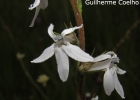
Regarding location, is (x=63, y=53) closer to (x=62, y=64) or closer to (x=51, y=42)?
(x=62, y=64)

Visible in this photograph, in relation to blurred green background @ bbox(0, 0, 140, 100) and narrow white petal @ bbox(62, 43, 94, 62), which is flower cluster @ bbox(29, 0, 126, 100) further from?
blurred green background @ bbox(0, 0, 140, 100)

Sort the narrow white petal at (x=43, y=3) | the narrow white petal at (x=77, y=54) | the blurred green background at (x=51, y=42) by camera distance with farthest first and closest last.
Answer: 1. the blurred green background at (x=51, y=42)
2. the narrow white petal at (x=43, y=3)
3. the narrow white petal at (x=77, y=54)

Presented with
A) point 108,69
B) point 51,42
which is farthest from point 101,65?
point 51,42

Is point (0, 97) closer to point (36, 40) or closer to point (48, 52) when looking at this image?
point (36, 40)

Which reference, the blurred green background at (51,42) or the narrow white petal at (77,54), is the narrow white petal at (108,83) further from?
the blurred green background at (51,42)

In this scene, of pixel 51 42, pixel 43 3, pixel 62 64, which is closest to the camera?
pixel 62 64

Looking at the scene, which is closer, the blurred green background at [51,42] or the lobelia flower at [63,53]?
the lobelia flower at [63,53]

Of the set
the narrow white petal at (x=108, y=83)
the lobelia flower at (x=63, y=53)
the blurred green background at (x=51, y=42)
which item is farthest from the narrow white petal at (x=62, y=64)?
the blurred green background at (x=51, y=42)

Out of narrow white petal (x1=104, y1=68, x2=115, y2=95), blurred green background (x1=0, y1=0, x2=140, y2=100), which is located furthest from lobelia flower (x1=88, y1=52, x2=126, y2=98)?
blurred green background (x1=0, y1=0, x2=140, y2=100)
